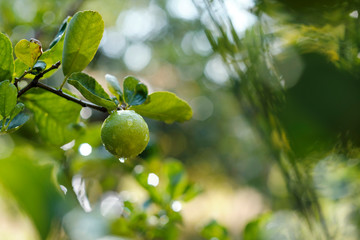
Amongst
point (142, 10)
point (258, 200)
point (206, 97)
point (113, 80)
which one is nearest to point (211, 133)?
point (206, 97)

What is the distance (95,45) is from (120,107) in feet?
0.28

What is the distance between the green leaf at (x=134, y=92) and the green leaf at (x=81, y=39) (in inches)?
2.5

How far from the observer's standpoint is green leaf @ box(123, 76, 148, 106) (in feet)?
1.55

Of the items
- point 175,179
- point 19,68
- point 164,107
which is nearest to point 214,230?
point 175,179

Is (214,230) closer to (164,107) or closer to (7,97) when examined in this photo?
(164,107)

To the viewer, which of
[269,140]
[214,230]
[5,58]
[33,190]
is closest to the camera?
[33,190]

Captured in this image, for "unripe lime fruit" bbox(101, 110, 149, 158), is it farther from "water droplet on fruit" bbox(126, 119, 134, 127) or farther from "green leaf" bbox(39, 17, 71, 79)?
"green leaf" bbox(39, 17, 71, 79)

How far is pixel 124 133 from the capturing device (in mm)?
438

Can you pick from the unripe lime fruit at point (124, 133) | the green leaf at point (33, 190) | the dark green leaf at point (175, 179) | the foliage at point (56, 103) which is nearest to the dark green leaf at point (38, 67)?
the foliage at point (56, 103)

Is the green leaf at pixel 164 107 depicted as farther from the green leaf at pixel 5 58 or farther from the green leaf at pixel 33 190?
the green leaf at pixel 33 190

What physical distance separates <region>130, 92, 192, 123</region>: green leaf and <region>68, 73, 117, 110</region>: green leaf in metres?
0.05

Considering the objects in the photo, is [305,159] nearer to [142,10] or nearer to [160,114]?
[160,114]

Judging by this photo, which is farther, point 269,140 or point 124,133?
point 124,133

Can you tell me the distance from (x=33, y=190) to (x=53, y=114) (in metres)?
0.37
